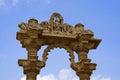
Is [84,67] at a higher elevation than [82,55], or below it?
below

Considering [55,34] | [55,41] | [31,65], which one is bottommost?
→ [31,65]

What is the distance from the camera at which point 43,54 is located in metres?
16.0

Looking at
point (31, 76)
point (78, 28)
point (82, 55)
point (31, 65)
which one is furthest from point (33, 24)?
point (82, 55)

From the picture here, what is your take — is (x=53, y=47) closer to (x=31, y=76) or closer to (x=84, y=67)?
(x=84, y=67)

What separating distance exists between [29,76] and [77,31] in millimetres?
3282

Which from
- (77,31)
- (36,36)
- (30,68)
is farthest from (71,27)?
(30,68)

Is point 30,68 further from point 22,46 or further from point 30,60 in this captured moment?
point 22,46

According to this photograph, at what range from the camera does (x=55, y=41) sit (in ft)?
53.6

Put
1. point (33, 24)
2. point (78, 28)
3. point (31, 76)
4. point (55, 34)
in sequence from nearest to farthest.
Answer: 1. point (31, 76)
2. point (33, 24)
3. point (55, 34)
4. point (78, 28)

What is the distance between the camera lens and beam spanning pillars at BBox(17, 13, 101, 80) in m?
15.4

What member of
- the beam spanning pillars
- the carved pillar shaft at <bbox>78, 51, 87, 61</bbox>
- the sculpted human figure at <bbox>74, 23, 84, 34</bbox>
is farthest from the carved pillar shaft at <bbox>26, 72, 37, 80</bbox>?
the sculpted human figure at <bbox>74, 23, 84, 34</bbox>

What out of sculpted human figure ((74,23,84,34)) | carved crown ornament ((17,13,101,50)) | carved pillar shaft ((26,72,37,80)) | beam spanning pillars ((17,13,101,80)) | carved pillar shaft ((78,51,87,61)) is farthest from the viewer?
sculpted human figure ((74,23,84,34))

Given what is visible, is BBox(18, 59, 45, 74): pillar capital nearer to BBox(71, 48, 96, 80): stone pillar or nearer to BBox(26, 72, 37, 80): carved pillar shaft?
BBox(26, 72, 37, 80): carved pillar shaft

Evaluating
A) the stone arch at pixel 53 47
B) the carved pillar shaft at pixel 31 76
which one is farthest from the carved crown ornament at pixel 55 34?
the carved pillar shaft at pixel 31 76
